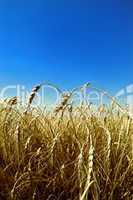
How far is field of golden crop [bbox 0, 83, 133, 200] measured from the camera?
6.42ft

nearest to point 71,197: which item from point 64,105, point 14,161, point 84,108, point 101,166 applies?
point 101,166

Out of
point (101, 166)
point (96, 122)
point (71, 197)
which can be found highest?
point (96, 122)

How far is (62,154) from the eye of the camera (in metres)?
2.17

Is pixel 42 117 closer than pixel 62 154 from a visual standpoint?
No

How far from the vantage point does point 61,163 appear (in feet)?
7.00

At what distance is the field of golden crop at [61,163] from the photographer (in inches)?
77.0

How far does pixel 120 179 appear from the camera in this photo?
2.02 metres

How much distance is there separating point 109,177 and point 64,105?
44cm

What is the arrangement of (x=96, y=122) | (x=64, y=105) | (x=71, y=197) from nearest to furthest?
1. (x=71, y=197)
2. (x=64, y=105)
3. (x=96, y=122)

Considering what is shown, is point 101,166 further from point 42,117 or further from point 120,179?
point 42,117

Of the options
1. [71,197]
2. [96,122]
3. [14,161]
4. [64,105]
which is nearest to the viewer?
[71,197]

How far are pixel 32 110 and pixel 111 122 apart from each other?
47cm

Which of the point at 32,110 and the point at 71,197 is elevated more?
the point at 32,110

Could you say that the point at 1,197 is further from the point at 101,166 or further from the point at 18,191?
the point at 101,166
